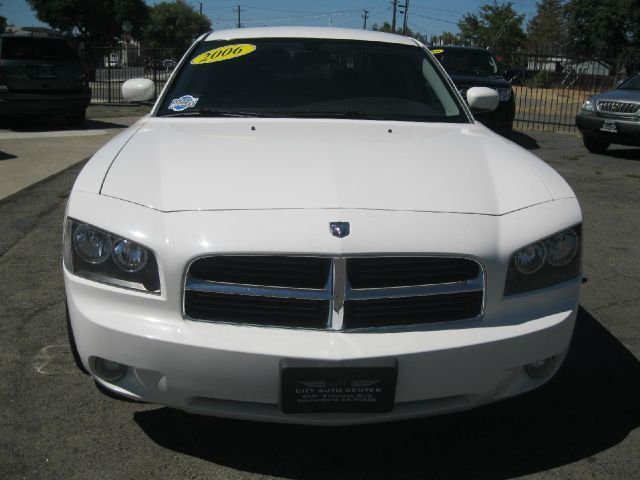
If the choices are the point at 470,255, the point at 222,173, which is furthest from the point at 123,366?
the point at 470,255

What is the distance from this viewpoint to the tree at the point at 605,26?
41.8 meters

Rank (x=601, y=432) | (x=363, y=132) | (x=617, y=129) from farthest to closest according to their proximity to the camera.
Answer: (x=617, y=129), (x=363, y=132), (x=601, y=432)

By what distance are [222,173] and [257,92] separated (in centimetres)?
124

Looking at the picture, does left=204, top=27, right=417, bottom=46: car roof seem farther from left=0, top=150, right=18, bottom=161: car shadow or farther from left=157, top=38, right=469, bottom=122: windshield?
left=0, top=150, right=18, bottom=161: car shadow

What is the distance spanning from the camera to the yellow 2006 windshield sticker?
3.86m

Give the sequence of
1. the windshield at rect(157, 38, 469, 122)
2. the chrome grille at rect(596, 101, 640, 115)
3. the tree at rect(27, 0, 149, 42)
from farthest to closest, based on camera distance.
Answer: the tree at rect(27, 0, 149, 42), the chrome grille at rect(596, 101, 640, 115), the windshield at rect(157, 38, 469, 122)

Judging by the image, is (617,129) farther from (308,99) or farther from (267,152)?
(267,152)

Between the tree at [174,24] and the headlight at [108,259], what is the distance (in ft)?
266

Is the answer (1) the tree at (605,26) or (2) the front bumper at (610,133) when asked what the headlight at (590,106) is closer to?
(2) the front bumper at (610,133)

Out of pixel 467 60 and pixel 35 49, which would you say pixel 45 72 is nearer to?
pixel 35 49

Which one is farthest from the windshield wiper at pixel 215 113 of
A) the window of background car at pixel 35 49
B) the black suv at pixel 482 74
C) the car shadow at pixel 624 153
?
the car shadow at pixel 624 153

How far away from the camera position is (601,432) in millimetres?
2754

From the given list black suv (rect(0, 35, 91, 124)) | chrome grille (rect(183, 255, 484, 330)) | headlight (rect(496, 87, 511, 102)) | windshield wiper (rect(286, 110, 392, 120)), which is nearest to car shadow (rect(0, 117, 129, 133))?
black suv (rect(0, 35, 91, 124))

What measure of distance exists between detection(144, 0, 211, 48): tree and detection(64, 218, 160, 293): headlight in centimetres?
8104
